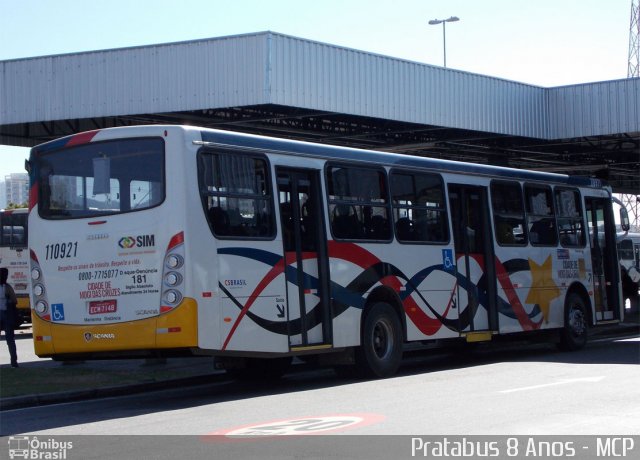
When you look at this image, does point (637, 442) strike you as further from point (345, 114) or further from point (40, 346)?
point (345, 114)

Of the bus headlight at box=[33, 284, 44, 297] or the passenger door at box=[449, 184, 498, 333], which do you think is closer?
the bus headlight at box=[33, 284, 44, 297]

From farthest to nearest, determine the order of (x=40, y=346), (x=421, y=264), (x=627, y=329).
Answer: (x=627, y=329)
(x=421, y=264)
(x=40, y=346)

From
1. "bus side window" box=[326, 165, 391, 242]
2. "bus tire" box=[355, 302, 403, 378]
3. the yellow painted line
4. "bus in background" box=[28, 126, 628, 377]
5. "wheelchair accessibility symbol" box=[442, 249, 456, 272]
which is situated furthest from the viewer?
the yellow painted line

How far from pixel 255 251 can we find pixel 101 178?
2.25 meters

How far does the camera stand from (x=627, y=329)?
1134 inches

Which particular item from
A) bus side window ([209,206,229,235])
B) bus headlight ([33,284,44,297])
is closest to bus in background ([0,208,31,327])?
bus headlight ([33,284,44,297])

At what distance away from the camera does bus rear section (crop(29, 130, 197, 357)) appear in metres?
13.4

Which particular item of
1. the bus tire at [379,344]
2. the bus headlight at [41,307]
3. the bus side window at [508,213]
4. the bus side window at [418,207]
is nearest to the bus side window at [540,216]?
the bus side window at [508,213]

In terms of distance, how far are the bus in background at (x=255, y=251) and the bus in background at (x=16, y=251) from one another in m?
21.4

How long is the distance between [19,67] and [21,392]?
A: 11.2 m

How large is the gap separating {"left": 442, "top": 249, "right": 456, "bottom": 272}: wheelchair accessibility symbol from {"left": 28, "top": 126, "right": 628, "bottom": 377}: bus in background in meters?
0.02

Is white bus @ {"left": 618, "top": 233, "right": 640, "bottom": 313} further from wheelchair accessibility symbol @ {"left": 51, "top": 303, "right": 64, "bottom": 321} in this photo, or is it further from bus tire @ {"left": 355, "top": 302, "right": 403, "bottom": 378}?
wheelchair accessibility symbol @ {"left": 51, "top": 303, "right": 64, "bottom": 321}

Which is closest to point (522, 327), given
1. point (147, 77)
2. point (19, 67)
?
point (147, 77)

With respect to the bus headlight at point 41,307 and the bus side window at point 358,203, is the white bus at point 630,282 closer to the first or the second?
the bus side window at point 358,203
